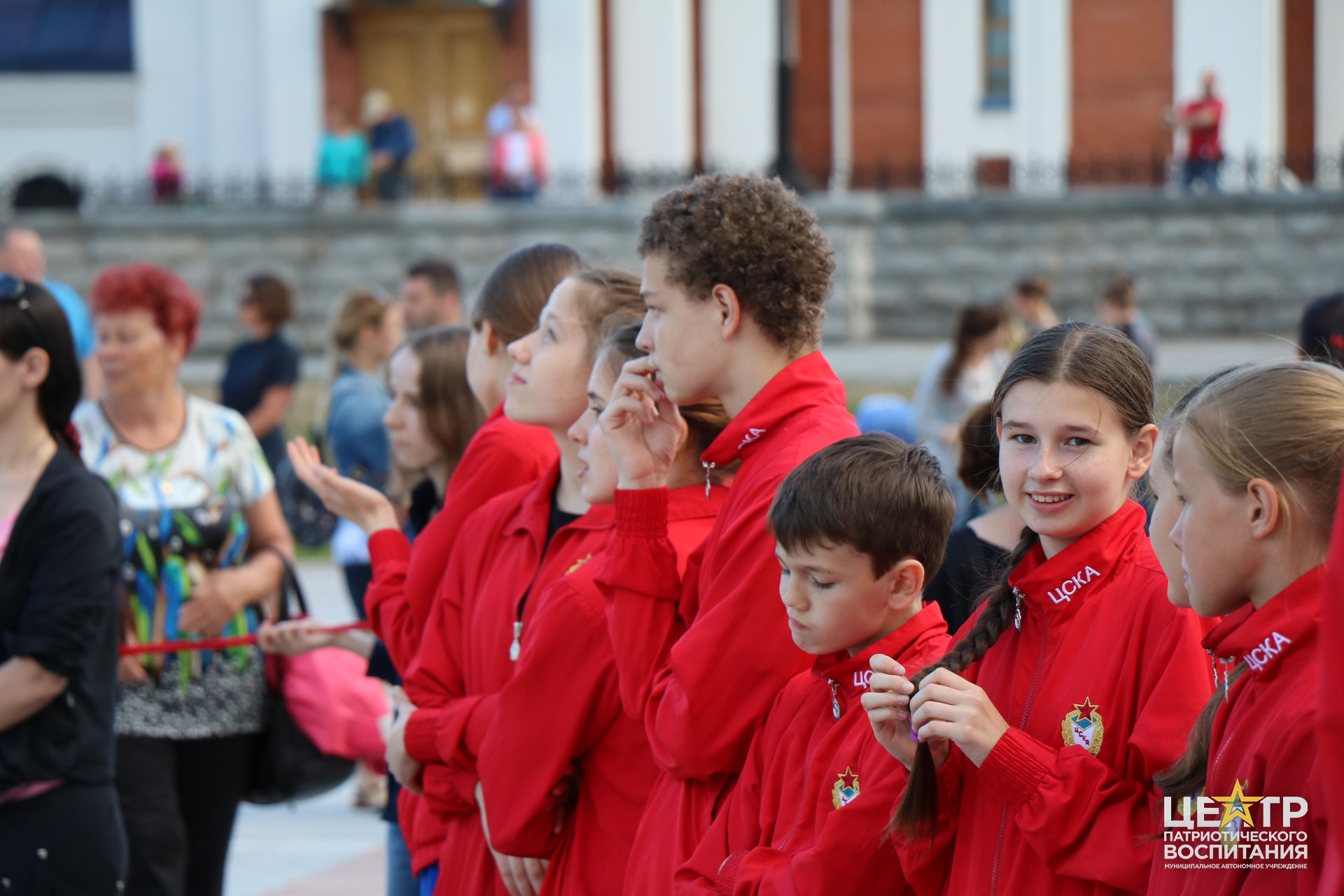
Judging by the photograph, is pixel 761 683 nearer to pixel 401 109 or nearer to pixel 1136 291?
pixel 1136 291

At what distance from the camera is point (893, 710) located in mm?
2305

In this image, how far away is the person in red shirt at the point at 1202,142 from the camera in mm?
19562

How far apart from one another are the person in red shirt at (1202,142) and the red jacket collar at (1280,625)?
18.3m

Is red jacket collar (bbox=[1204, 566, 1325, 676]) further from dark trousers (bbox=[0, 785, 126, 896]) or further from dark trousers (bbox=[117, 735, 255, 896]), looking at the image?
dark trousers (bbox=[117, 735, 255, 896])

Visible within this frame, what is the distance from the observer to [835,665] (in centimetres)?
256

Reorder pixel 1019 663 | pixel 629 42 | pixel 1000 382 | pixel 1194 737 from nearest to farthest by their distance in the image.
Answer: pixel 1194 737 < pixel 1019 663 < pixel 1000 382 < pixel 629 42

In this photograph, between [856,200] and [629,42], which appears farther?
[629,42]

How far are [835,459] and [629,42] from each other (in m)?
21.9

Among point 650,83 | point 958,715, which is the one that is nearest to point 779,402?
point 958,715

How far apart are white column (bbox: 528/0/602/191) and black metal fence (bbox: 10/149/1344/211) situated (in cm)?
146

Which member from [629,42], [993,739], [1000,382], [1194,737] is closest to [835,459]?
[1000,382]

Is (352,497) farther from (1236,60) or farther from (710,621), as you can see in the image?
(1236,60)

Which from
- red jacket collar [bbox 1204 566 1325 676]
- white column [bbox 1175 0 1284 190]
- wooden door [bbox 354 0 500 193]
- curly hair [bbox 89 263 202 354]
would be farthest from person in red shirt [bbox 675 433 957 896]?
wooden door [bbox 354 0 500 193]

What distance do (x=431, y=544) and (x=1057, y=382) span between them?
185cm
